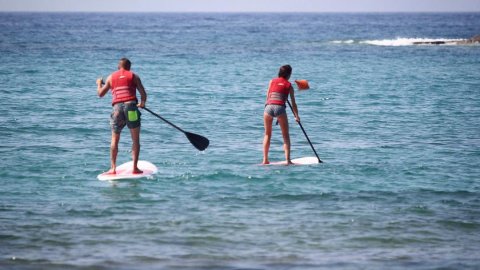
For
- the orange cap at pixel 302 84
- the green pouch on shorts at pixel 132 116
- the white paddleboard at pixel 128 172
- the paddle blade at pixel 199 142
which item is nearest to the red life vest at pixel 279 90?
the orange cap at pixel 302 84

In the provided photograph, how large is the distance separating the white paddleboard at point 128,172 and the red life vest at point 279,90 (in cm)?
253

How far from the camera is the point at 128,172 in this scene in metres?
14.8

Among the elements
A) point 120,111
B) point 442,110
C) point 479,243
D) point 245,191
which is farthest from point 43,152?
point 442,110

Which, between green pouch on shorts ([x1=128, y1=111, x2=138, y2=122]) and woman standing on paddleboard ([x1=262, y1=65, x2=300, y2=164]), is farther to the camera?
woman standing on paddleboard ([x1=262, y1=65, x2=300, y2=164])

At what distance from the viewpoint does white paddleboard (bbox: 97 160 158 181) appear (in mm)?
14523

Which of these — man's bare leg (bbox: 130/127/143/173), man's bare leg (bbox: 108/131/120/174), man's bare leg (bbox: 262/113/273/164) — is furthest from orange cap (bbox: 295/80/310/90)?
man's bare leg (bbox: 108/131/120/174)

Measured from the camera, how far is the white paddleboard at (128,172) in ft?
47.6

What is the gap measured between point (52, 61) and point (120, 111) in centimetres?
3627

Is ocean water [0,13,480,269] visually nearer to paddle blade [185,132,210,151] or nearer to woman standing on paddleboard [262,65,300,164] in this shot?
paddle blade [185,132,210,151]

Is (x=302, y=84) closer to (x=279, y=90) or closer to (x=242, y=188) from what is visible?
(x=279, y=90)

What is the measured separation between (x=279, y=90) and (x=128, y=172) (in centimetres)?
314

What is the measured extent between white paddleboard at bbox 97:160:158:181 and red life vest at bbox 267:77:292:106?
253 centimetres

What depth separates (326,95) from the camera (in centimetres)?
3162

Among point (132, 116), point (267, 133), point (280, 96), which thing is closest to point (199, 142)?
point (267, 133)
